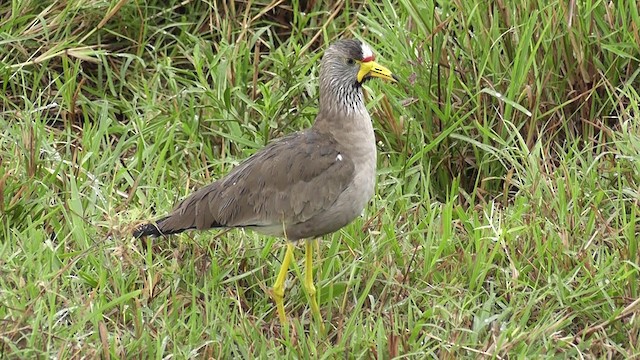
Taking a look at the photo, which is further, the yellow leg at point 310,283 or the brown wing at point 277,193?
→ the brown wing at point 277,193

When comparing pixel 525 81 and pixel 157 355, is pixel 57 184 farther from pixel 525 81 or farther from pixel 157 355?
pixel 525 81

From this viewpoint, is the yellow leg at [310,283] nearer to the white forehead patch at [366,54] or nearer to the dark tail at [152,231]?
the dark tail at [152,231]

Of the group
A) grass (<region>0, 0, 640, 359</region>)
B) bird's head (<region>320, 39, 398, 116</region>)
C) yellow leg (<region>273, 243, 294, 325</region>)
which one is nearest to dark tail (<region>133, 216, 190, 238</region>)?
A: grass (<region>0, 0, 640, 359</region>)

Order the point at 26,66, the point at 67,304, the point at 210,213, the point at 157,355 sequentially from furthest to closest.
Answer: the point at 26,66 → the point at 210,213 → the point at 67,304 → the point at 157,355

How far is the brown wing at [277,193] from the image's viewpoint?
5.15m

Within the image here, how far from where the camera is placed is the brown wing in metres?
5.15

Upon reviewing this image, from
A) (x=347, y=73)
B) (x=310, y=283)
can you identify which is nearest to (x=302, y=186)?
(x=310, y=283)

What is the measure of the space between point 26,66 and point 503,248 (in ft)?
8.61

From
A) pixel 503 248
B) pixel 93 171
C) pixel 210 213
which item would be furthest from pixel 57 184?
pixel 503 248

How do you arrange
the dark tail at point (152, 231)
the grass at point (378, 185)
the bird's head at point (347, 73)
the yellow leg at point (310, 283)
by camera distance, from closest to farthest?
the grass at point (378, 185) < the yellow leg at point (310, 283) < the dark tail at point (152, 231) < the bird's head at point (347, 73)

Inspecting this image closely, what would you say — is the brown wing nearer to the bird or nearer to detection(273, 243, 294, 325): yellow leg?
the bird

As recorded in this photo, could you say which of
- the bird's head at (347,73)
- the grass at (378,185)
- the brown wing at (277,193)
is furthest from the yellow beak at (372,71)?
the grass at (378,185)

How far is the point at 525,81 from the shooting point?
5.99 m

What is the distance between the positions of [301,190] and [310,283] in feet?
1.18
